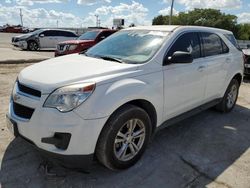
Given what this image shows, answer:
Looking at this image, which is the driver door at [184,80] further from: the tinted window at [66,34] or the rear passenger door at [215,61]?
the tinted window at [66,34]

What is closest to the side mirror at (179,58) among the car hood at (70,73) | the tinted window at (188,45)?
the tinted window at (188,45)

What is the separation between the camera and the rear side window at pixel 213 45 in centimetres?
509

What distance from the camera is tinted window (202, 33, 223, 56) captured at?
5089mm

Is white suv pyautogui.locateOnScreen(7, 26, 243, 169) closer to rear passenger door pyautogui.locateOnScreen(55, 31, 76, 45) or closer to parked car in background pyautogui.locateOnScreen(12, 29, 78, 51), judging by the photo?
parked car in background pyautogui.locateOnScreen(12, 29, 78, 51)

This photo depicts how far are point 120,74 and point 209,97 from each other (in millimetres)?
2371

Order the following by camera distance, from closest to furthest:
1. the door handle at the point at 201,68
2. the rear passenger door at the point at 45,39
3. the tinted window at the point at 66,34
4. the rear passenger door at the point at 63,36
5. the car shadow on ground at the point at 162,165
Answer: the car shadow on ground at the point at 162,165, the door handle at the point at 201,68, the rear passenger door at the point at 45,39, the rear passenger door at the point at 63,36, the tinted window at the point at 66,34

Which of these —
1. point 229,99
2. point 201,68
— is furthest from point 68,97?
point 229,99

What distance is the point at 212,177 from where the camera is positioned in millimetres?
3619

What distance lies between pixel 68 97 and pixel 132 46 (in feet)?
5.27

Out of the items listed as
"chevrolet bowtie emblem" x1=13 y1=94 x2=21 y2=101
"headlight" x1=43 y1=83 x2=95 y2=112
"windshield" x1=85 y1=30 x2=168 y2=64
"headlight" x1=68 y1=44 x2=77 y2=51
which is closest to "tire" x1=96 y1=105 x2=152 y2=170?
"headlight" x1=43 y1=83 x2=95 y2=112

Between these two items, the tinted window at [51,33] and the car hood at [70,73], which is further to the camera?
the tinted window at [51,33]

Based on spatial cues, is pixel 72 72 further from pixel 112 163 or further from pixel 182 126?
pixel 182 126

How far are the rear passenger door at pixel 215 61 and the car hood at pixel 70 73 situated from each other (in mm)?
1910

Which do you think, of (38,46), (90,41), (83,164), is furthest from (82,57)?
(38,46)
